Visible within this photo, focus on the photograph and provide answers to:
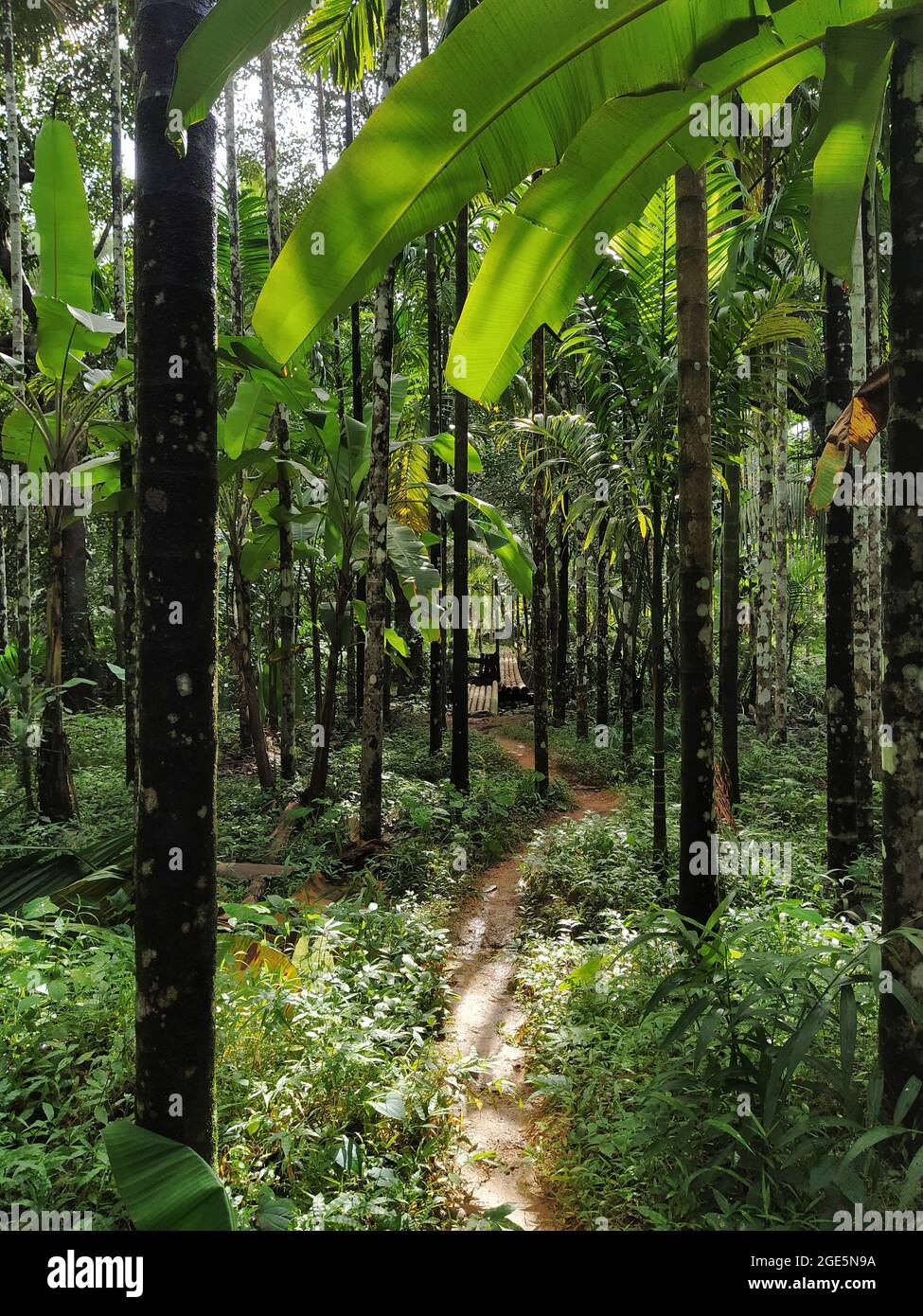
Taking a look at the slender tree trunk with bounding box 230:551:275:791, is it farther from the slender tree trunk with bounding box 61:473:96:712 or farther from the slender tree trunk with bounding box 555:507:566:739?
the slender tree trunk with bounding box 555:507:566:739

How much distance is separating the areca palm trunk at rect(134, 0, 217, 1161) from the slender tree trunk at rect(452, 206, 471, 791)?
625 centimetres

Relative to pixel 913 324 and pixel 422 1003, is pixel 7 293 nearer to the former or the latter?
pixel 422 1003

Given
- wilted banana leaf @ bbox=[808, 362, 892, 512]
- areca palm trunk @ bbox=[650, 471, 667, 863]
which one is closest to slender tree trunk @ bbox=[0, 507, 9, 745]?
areca palm trunk @ bbox=[650, 471, 667, 863]

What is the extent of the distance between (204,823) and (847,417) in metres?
3.77

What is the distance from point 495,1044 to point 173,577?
354cm

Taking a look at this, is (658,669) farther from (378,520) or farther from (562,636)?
(562,636)

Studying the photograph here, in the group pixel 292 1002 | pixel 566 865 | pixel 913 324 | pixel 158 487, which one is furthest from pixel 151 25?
pixel 566 865

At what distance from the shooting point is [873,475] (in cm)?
859

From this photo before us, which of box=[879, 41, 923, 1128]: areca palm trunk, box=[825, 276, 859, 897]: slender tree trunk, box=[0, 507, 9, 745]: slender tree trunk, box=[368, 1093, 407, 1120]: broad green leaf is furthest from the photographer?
box=[0, 507, 9, 745]: slender tree trunk

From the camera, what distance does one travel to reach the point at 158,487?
86.7 inches


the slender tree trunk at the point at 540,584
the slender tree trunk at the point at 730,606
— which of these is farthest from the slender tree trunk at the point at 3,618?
the slender tree trunk at the point at 730,606

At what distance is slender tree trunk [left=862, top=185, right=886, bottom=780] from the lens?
313 inches

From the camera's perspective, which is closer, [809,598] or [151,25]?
[151,25]

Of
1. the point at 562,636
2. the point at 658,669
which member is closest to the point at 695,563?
the point at 658,669
